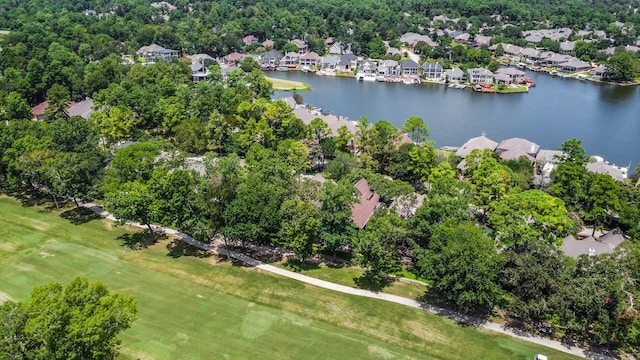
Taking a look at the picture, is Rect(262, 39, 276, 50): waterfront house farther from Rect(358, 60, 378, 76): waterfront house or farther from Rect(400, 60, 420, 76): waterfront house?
Rect(400, 60, 420, 76): waterfront house

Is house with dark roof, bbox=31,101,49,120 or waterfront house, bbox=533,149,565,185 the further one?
house with dark roof, bbox=31,101,49,120

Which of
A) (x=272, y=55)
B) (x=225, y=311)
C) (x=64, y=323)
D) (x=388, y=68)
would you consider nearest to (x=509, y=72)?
(x=388, y=68)

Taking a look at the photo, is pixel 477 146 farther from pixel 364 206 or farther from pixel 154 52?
pixel 154 52

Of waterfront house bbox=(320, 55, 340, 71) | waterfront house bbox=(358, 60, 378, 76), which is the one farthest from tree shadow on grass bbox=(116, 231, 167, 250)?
waterfront house bbox=(320, 55, 340, 71)

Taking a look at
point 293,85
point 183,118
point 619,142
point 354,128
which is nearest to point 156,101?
point 183,118

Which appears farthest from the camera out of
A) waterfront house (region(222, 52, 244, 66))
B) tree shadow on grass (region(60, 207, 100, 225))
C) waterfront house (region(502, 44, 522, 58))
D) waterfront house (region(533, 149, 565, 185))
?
waterfront house (region(502, 44, 522, 58))

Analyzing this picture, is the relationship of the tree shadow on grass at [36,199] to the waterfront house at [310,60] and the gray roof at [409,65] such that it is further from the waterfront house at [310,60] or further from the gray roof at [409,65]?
the gray roof at [409,65]

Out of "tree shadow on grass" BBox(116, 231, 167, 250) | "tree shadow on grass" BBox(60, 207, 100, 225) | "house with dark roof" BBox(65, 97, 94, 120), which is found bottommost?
"tree shadow on grass" BBox(116, 231, 167, 250)

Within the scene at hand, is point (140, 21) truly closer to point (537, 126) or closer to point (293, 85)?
point (293, 85)
